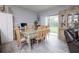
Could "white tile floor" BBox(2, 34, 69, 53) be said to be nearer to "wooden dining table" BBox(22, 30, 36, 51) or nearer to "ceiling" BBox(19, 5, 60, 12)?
"wooden dining table" BBox(22, 30, 36, 51)

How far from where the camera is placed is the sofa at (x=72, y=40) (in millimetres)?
2166

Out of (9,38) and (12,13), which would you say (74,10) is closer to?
(12,13)

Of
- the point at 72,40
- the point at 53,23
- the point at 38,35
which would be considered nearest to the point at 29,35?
the point at 38,35

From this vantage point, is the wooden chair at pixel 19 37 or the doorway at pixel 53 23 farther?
the doorway at pixel 53 23

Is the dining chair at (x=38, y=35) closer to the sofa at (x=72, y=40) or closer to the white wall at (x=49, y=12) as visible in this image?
the white wall at (x=49, y=12)

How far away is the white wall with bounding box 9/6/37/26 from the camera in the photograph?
7.10ft

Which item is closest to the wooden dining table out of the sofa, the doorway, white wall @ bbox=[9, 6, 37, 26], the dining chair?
the dining chair

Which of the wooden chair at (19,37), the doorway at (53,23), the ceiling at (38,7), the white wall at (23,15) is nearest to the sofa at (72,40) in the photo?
the doorway at (53,23)

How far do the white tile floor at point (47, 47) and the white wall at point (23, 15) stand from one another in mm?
505

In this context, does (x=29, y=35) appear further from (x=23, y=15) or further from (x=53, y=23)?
(x=53, y=23)

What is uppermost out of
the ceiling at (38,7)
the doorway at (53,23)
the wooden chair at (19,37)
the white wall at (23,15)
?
the ceiling at (38,7)

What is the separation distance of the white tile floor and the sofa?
0.34 ft

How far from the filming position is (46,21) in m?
2.28
